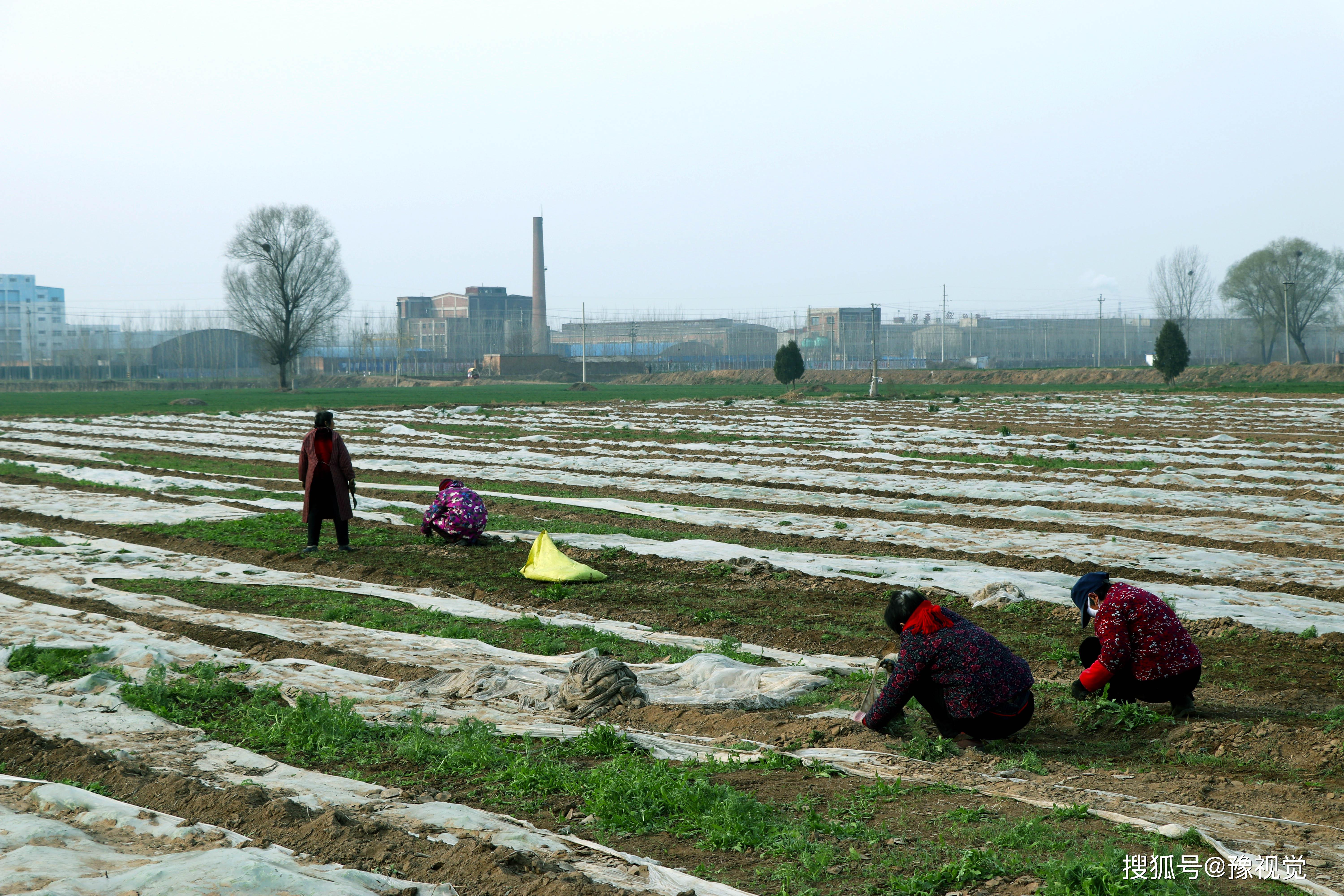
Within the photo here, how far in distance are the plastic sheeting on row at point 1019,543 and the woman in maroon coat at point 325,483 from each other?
384 cm

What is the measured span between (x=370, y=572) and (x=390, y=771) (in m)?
4.92

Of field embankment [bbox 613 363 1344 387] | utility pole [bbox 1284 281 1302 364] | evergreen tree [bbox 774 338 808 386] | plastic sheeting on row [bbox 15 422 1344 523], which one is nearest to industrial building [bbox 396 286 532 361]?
field embankment [bbox 613 363 1344 387]

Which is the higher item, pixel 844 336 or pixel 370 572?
pixel 844 336

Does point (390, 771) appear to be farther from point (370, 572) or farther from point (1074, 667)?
point (370, 572)

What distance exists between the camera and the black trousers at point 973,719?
4.93 meters

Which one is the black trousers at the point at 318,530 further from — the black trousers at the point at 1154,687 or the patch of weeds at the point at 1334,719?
the patch of weeds at the point at 1334,719

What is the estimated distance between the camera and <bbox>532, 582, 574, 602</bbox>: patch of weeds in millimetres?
8484

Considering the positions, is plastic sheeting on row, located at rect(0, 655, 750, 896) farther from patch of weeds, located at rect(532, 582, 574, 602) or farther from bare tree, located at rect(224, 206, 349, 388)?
bare tree, located at rect(224, 206, 349, 388)

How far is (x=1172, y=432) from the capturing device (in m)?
23.6

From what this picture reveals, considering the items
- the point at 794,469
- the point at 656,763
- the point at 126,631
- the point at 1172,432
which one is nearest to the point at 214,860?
the point at 656,763

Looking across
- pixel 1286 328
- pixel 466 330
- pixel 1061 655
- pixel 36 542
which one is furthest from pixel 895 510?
pixel 466 330

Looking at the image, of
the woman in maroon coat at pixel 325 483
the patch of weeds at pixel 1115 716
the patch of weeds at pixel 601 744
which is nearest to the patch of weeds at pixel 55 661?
the patch of weeds at pixel 601 744

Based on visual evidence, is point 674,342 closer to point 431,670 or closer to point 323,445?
point 323,445

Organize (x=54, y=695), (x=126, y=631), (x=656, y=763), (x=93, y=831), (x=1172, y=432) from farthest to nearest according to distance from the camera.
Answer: (x=1172, y=432) → (x=126, y=631) → (x=54, y=695) → (x=656, y=763) → (x=93, y=831)
